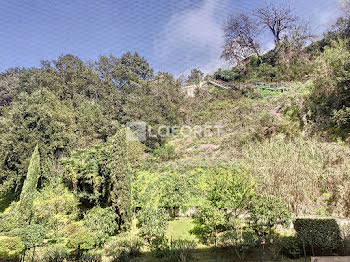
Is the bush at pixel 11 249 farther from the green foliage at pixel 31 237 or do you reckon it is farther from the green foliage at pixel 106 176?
the green foliage at pixel 106 176

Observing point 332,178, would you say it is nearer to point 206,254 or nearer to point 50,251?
point 206,254

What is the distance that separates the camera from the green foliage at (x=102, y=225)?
5.53m

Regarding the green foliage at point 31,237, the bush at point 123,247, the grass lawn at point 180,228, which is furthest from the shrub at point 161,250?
the green foliage at point 31,237

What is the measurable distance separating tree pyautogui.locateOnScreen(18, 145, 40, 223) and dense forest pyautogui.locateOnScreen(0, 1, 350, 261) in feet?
0.16

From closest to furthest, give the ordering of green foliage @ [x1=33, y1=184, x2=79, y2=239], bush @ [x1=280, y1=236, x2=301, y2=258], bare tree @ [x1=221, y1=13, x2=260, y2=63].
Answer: bush @ [x1=280, y1=236, x2=301, y2=258] → green foliage @ [x1=33, y1=184, x2=79, y2=239] → bare tree @ [x1=221, y1=13, x2=260, y2=63]

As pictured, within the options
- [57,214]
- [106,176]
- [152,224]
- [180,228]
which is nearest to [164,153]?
[106,176]

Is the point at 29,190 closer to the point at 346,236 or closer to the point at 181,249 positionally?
the point at 181,249

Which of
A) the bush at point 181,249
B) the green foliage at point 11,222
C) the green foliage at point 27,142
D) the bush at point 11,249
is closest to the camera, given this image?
the bush at point 181,249

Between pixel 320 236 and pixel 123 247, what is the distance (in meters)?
4.35

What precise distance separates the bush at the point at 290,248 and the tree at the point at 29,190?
28.8 ft

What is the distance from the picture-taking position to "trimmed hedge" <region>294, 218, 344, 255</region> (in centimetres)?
414

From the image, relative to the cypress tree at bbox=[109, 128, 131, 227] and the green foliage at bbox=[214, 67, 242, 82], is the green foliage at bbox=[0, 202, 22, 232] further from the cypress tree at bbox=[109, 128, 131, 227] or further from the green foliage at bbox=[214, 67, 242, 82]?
the green foliage at bbox=[214, 67, 242, 82]

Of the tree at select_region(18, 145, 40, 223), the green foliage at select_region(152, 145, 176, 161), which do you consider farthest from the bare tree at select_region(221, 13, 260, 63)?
the tree at select_region(18, 145, 40, 223)

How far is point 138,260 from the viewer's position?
4.76 metres
